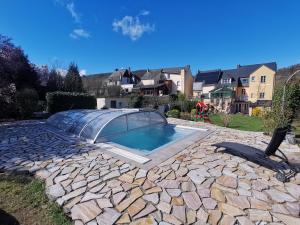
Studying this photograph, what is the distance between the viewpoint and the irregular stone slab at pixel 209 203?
10.9 ft

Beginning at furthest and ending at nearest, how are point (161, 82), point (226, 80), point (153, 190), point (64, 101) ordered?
point (161, 82), point (226, 80), point (64, 101), point (153, 190)

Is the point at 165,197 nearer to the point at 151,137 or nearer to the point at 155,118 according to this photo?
the point at 151,137

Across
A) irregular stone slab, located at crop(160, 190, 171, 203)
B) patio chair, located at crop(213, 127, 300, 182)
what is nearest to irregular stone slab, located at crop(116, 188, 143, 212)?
irregular stone slab, located at crop(160, 190, 171, 203)

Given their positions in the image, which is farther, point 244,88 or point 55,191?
point 244,88

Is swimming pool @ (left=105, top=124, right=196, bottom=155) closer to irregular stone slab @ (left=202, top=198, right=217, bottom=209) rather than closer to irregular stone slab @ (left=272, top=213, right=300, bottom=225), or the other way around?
irregular stone slab @ (left=202, top=198, right=217, bottom=209)

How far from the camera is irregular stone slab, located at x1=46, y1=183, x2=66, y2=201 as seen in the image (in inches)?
141

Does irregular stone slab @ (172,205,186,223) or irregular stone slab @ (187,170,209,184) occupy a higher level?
irregular stone slab @ (187,170,209,184)

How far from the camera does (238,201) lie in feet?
11.4

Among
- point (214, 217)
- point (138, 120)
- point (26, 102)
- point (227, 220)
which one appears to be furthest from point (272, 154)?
point (26, 102)

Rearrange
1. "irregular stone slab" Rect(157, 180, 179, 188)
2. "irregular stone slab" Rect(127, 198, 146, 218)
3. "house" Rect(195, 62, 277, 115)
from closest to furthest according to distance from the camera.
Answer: "irregular stone slab" Rect(127, 198, 146, 218)
"irregular stone slab" Rect(157, 180, 179, 188)
"house" Rect(195, 62, 277, 115)

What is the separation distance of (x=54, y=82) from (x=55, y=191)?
23386 millimetres

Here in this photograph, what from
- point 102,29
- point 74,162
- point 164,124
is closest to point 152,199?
point 74,162

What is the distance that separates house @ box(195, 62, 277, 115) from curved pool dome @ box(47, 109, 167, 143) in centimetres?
2568

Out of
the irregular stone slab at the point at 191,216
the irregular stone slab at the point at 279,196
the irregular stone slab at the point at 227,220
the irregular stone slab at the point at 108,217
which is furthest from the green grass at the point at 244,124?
the irregular stone slab at the point at 108,217
